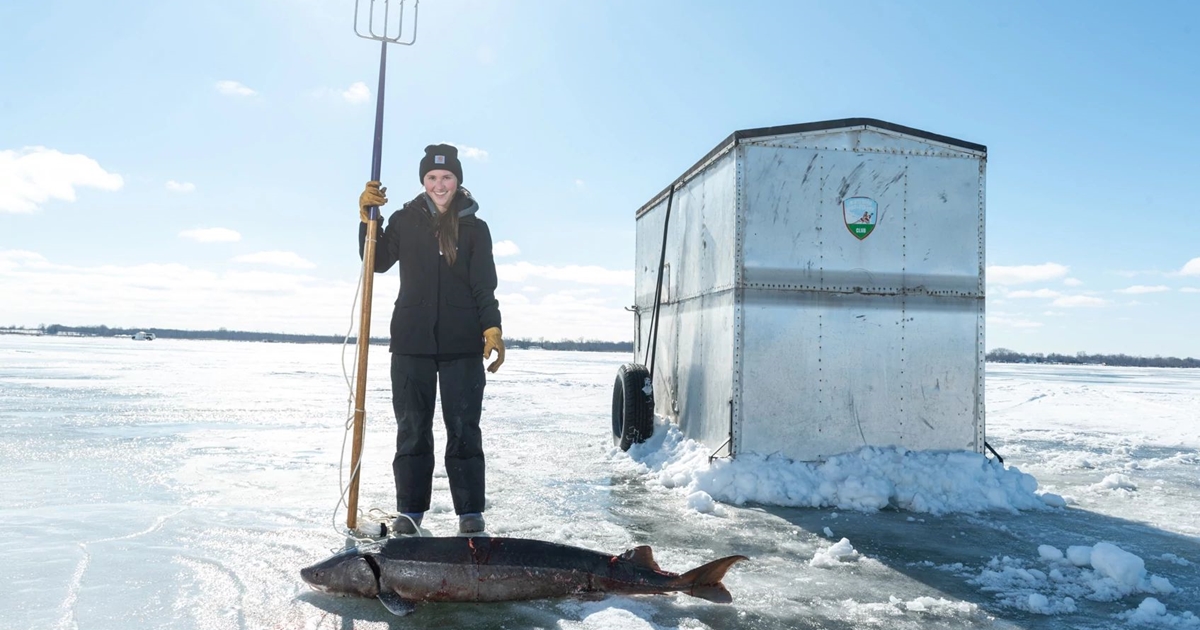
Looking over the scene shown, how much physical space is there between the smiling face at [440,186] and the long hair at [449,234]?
0.26 ft

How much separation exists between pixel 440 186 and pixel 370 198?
41cm

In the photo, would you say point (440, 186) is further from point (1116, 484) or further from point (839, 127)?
point (1116, 484)

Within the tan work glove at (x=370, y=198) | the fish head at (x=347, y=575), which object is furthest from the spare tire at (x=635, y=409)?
the fish head at (x=347, y=575)

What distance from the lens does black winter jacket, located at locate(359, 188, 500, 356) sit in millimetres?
4199

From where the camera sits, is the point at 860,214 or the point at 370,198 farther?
the point at 860,214

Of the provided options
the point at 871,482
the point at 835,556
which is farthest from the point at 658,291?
the point at 835,556

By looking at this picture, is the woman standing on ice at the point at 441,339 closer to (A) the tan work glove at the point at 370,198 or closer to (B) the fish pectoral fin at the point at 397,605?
(A) the tan work glove at the point at 370,198

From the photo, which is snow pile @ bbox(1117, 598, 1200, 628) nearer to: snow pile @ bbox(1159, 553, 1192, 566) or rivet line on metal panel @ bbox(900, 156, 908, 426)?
snow pile @ bbox(1159, 553, 1192, 566)

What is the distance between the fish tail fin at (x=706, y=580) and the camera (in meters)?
2.90

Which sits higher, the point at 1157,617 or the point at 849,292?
the point at 849,292

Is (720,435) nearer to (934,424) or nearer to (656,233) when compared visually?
(934,424)

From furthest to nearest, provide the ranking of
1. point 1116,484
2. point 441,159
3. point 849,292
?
point 1116,484
point 849,292
point 441,159

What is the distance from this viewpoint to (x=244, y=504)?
473 cm

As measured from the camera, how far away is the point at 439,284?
4234mm
